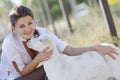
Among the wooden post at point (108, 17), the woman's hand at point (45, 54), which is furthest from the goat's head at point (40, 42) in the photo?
the wooden post at point (108, 17)

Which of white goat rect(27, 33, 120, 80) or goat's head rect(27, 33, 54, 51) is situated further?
white goat rect(27, 33, 120, 80)

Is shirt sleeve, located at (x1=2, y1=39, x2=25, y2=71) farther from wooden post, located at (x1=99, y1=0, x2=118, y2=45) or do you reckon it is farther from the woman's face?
wooden post, located at (x1=99, y1=0, x2=118, y2=45)

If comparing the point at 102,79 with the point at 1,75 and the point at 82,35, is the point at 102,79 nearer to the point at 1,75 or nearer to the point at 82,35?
the point at 1,75

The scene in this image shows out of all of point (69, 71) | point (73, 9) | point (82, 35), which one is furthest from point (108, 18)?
point (73, 9)

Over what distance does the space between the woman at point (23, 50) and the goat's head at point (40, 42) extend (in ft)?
0.65

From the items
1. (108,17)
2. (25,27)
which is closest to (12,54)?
(25,27)

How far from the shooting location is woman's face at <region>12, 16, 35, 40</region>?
6.21m

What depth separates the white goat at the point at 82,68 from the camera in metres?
6.07

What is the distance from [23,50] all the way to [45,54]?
533 mm

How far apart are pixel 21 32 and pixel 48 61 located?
1.65ft

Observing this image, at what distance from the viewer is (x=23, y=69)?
6.38m

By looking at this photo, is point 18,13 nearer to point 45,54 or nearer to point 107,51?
point 45,54

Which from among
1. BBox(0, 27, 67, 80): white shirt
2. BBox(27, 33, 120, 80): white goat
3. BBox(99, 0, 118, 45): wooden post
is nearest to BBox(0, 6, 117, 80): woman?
BBox(0, 27, 67, 80): white shirt

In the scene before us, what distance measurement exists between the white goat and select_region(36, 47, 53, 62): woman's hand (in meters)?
0.05
